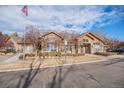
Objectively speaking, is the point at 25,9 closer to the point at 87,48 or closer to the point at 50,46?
the point at 50,46

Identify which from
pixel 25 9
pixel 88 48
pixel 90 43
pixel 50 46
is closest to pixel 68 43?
pixel 50 46

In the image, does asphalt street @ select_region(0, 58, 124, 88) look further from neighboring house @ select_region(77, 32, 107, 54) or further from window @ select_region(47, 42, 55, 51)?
neighboring house @ select_region(77, 32, 107, 54)

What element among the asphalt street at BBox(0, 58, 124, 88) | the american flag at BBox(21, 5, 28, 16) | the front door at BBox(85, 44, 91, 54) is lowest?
the asphalt street at BBox(0, 58, 124, 88)

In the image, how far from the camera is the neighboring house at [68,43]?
108 feet

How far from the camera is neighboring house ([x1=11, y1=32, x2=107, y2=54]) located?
108ft

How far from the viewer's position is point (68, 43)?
34.6 meters

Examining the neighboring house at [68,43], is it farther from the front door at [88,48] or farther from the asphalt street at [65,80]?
the asphalt street at [65,80]

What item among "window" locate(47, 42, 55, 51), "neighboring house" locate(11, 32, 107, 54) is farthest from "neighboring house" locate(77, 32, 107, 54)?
"window" locate(47, 42, 55, 51)

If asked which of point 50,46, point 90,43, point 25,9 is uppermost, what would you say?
point 25,9

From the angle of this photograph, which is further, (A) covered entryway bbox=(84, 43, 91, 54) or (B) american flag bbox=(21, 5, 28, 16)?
(A) covered entryway bbox=(84, 43, 91, 54)

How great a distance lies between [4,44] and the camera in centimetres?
4716
